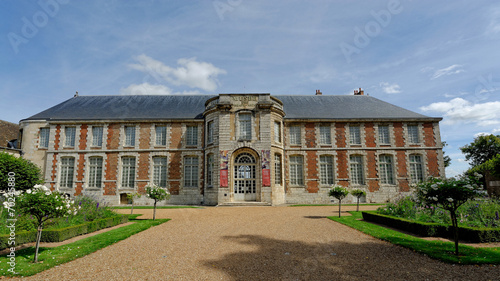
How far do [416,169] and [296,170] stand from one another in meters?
8.82

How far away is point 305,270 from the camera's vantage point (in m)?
4.51

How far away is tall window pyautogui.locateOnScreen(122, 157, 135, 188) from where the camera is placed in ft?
60.8

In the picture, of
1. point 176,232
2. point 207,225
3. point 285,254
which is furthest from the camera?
point 207,225

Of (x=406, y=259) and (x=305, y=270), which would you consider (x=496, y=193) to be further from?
(x=305, y=270)

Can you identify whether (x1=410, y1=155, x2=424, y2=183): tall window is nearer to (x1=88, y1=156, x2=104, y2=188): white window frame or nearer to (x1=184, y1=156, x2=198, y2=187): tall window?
(x1=184, y1=156, x2=198, y2=187): tall window

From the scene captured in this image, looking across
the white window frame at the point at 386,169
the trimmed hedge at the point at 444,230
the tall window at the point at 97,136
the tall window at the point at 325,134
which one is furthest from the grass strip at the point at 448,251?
the tall window at the point at 97,136

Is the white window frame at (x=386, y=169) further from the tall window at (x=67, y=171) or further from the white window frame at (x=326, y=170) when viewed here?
the tall window at (x=67, y=171)

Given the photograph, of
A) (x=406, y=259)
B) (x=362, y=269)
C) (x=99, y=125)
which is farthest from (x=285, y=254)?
(x=99, y=125)

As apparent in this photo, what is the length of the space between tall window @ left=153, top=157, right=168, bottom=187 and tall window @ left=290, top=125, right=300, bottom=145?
9.42m

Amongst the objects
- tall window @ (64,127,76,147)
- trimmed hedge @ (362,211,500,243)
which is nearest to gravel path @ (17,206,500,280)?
trimmed hedge @ (362,211,500,243)

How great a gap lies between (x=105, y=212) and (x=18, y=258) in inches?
175

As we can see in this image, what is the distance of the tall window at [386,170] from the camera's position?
1864 cm

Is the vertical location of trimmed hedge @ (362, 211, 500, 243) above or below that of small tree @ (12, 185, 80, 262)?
below

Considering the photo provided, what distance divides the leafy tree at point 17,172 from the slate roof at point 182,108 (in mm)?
6148
